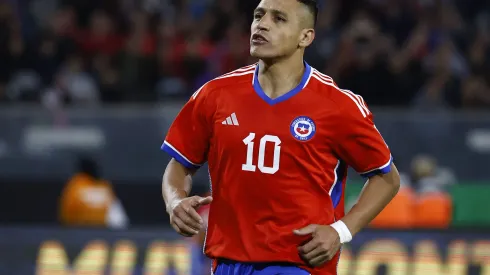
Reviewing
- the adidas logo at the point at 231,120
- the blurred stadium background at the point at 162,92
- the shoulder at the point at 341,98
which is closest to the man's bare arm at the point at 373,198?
the shoulder at the point at 341,98

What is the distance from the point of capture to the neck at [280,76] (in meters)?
5.04

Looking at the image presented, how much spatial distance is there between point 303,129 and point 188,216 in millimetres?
646

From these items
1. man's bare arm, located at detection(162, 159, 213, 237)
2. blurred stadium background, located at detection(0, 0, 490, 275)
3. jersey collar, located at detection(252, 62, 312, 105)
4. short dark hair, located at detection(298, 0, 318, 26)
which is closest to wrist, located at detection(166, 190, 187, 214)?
man's bare arm, located at detection(162, 159, 213, 237)

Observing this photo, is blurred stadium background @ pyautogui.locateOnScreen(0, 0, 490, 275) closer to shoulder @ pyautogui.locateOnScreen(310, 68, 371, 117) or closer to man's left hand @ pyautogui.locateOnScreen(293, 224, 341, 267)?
shoulder @ pyautogui.locateOnScreen(310, 68, 371, 117)

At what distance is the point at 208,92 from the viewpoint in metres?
5.11

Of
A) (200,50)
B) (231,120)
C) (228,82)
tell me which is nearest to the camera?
(231,120)

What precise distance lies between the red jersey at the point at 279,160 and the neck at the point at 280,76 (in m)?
0.04

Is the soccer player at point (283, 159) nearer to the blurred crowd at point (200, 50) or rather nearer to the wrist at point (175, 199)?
the wrist at point (175, 199)

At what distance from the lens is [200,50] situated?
45.6 ft

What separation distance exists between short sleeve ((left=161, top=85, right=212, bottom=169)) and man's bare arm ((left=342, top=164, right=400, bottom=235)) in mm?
747

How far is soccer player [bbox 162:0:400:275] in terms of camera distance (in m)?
4.89

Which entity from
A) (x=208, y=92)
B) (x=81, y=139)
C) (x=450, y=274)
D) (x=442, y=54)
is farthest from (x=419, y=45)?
(x=208, y=92)

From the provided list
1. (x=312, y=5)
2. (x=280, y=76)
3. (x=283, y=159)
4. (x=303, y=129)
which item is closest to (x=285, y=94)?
(x=280, y=76)

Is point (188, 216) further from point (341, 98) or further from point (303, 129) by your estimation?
point (341, 98)
